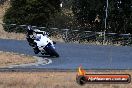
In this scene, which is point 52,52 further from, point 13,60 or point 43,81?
point 43,81

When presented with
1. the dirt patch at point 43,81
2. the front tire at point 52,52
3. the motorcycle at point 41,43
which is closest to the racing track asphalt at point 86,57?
the front tire at point 52,52

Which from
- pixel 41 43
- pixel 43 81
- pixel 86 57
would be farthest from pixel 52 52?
pixel 43 81

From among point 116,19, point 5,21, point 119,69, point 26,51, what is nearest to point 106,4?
point 116,19

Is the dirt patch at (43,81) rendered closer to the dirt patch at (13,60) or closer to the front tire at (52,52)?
the dirt patch at (13,60)

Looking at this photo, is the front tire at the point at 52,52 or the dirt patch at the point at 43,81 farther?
the front tire at the point at 52,52

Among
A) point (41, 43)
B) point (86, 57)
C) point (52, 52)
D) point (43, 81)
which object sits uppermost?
point (41, 43)

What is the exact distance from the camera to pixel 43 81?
1561cm

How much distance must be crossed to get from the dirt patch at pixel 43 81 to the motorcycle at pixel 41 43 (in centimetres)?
770

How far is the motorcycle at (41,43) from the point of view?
1044 inches

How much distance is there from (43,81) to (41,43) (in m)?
11.3

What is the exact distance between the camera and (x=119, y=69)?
68.0 feet

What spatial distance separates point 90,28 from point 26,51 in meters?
18.0

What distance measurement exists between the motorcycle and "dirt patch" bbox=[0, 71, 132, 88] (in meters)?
7.70

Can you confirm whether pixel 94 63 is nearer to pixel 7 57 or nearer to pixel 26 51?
pixel 7 57
